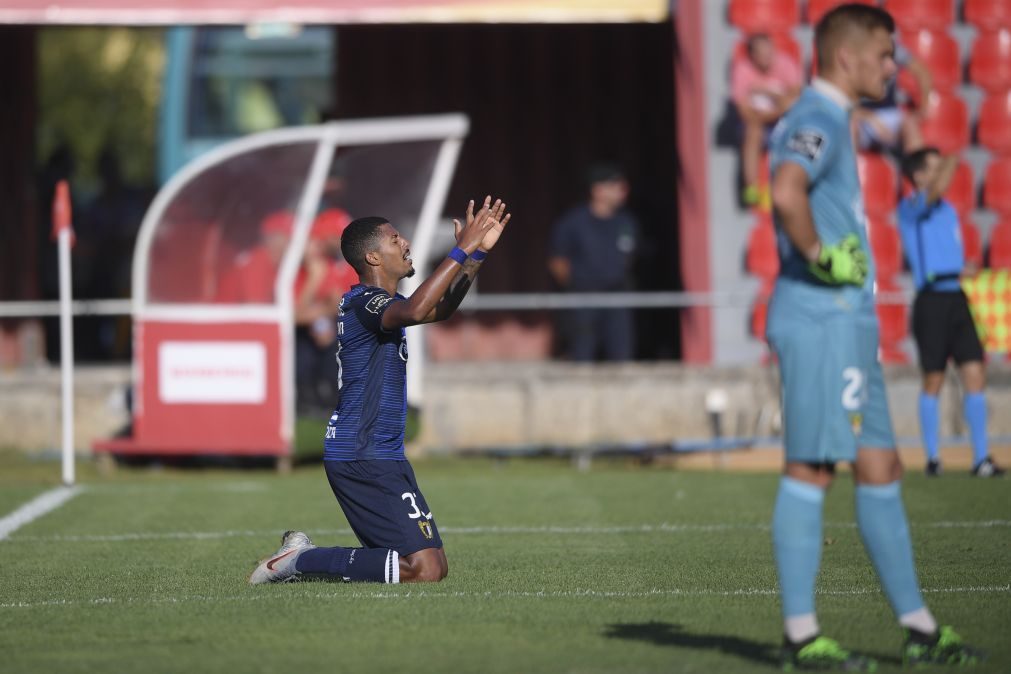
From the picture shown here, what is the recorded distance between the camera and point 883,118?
1543 cm

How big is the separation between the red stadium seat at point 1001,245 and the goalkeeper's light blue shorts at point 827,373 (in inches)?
414

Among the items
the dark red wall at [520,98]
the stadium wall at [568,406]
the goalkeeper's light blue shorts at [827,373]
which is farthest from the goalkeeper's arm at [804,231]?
the dark red wall at [520,98]

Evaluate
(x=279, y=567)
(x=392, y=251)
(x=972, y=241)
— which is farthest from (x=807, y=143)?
(x=972, y=241)

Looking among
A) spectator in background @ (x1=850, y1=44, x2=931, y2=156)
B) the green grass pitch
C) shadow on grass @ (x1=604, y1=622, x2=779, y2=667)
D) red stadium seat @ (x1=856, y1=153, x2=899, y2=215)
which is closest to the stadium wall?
red stadium seat @ (x1=856, y1=153, x2=899, y2=215)

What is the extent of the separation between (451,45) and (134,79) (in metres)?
20.8

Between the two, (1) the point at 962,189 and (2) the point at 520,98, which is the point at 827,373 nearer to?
(1) the point at 962,189

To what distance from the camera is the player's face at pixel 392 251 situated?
24.3 ft

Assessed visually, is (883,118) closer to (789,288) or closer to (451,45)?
(451,45)

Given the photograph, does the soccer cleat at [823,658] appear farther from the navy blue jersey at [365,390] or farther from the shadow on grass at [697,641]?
the navy blue jersey at [365,390]

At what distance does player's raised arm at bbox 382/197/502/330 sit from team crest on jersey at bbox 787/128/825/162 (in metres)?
1.51

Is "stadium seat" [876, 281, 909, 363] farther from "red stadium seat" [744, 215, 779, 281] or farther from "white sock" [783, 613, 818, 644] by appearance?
"white sock" [783, 613, 818, 644]

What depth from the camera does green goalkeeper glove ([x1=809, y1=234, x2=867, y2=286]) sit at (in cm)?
538

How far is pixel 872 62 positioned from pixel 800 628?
180 centimetres

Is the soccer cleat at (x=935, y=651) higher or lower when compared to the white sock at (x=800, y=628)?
lower
